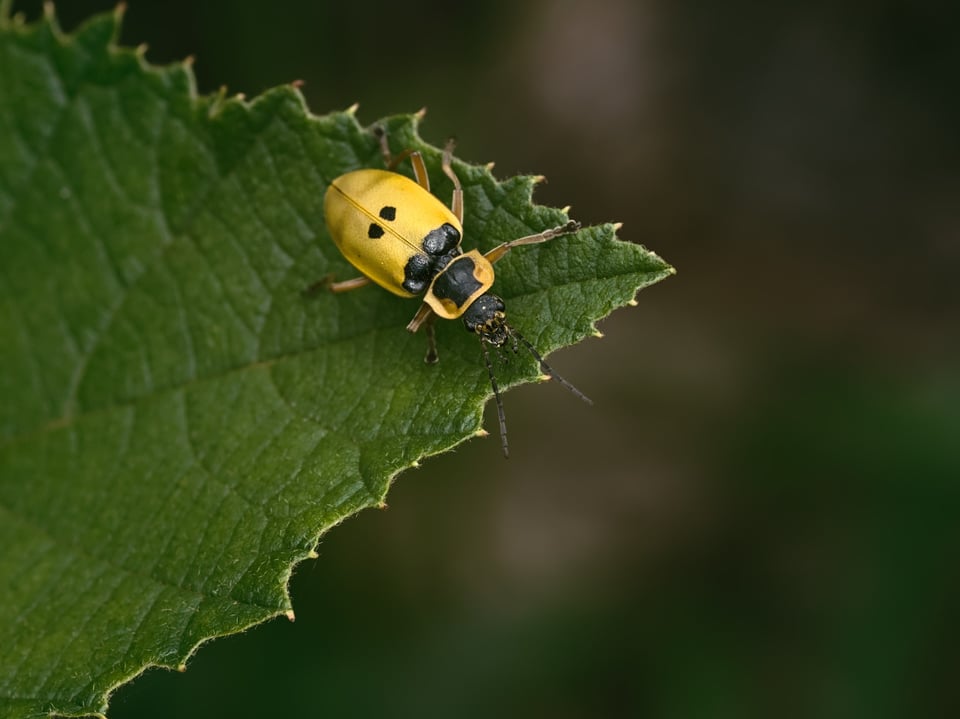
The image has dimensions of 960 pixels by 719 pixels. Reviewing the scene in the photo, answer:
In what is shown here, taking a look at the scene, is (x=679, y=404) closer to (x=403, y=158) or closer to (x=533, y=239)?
(x=533, y=239)

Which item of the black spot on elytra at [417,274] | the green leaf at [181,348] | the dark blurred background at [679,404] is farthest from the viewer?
the dark blurred background at [679,404]

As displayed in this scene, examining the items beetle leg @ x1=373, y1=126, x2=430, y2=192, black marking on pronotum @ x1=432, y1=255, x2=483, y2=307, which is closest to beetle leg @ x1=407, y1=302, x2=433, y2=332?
black marking on pronotum @ x1=432, y1=255, x2=483, y2=307

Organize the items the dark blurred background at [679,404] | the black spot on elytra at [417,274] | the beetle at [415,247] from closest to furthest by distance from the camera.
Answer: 1. the beetle at [415,247]
2. the black spot on elytra at [417,274]
3. the dark blurred background at [679,404]

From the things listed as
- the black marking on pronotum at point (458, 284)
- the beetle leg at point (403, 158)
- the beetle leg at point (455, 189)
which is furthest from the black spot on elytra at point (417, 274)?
the beetle leg at point (403, 158)

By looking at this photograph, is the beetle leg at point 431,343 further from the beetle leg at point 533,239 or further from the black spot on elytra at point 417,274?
the beetle leg at point 533,239

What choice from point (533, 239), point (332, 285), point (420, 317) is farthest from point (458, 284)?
point (332, 285)

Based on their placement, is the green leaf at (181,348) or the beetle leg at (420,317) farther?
the beetle leg at (420,317)
